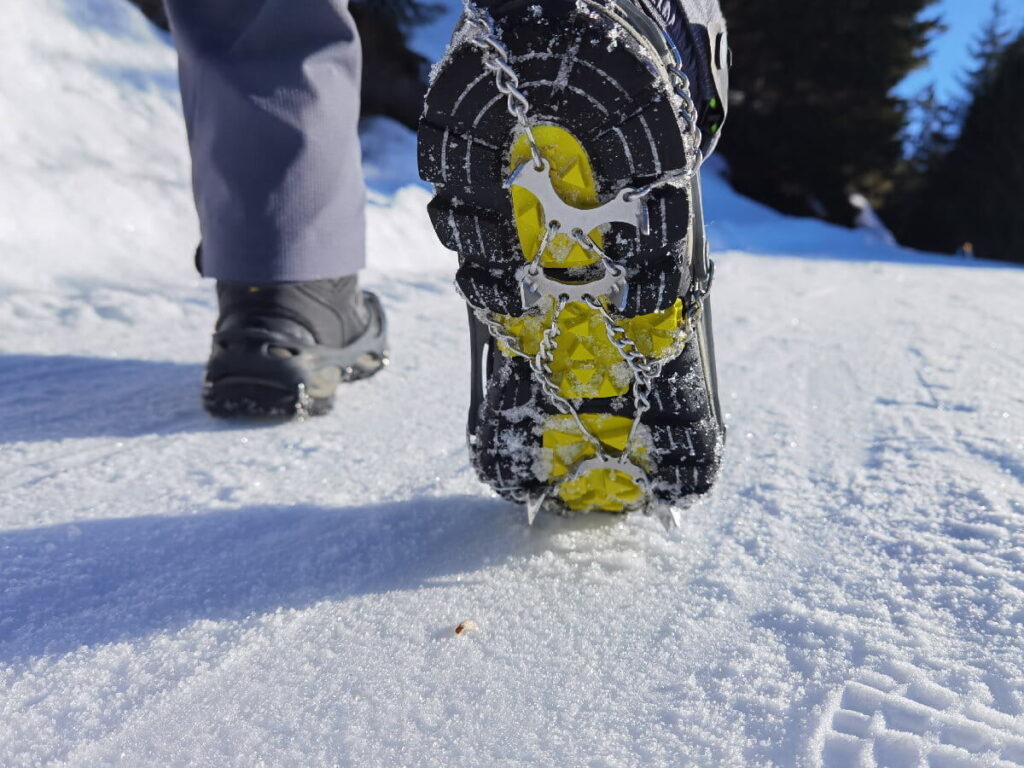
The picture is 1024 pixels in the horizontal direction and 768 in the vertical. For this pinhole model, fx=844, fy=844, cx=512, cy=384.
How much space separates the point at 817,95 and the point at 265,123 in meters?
11.5

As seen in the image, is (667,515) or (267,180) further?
(267,180)

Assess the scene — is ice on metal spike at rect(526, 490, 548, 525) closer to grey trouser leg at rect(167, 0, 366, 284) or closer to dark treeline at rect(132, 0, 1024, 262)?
grey trouser leg at rect(167, 0, 366, 284)

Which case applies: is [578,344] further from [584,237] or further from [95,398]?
[95,398]

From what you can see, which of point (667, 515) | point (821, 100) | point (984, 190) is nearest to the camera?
point (667, 515)

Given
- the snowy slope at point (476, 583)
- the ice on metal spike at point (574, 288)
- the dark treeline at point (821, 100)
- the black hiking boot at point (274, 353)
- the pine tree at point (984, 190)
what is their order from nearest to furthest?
the snowy slope at point (476, 583) → the ice on metal spike at point (574, 288) → the black hiking boot at point (274, 353) → the dark treeline at point (821, 100) → the pine tree at point (984, 190)

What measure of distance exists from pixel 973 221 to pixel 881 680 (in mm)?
14708

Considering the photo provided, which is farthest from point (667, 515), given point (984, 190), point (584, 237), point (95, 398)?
point (984, 190)

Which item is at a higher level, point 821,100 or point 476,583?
point 821,100

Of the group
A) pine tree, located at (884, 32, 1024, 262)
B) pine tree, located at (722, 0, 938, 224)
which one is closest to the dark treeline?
pine tree, located at (722, 0, 938, 224)

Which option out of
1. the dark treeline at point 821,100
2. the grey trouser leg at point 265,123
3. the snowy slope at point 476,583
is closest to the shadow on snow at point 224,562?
the snowy slope at point 476,583

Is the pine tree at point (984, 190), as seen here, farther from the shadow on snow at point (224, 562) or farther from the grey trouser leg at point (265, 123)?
the shadow on snow at point (224, 562)

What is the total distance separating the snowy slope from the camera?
48cm

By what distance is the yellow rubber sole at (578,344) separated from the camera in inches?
22.6

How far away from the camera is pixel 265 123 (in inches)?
40.6
